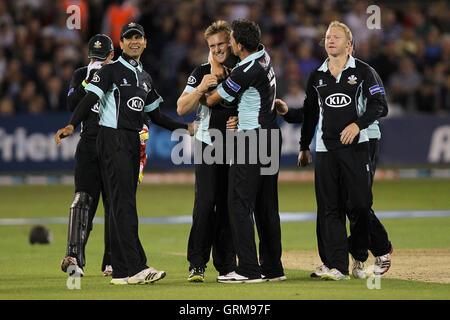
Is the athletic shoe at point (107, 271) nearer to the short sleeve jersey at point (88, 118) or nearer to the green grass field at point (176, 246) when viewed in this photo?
the green grass field at point (176, 246)

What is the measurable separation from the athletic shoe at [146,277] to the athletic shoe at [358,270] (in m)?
2.09

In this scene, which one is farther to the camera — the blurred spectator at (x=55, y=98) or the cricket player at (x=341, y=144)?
the blurred spectator at (x=55, y=98)

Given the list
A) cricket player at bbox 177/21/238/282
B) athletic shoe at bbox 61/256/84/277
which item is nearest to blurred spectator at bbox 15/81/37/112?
athletic shoe at bbox 61/256/84/277

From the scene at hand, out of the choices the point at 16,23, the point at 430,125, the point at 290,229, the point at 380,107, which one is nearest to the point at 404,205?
the point at 290,229

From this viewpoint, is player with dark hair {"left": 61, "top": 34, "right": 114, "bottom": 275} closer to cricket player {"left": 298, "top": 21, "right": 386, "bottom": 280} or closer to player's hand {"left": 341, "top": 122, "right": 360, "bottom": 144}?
cricket player {"left": 298, "top": 21, "right": 386, "bottom": 280}

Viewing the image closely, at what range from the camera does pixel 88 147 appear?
10.9m

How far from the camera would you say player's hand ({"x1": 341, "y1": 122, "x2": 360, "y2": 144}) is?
9.95 metres

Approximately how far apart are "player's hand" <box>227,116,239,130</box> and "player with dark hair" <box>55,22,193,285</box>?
913 mm

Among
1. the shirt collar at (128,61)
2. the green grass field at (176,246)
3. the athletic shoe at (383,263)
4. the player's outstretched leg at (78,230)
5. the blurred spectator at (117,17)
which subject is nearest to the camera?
the green grass field at (176,246)

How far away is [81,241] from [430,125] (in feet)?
52.4

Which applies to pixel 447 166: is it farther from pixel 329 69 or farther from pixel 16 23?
pixel 329 69

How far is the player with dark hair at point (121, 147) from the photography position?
9.80 m
